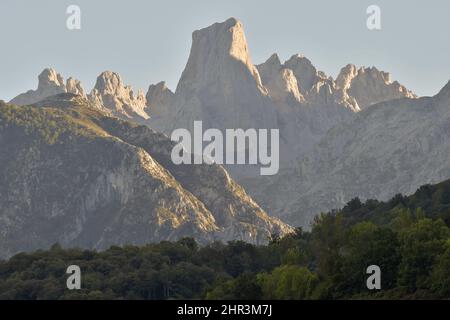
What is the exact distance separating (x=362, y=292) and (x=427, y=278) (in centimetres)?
1224
